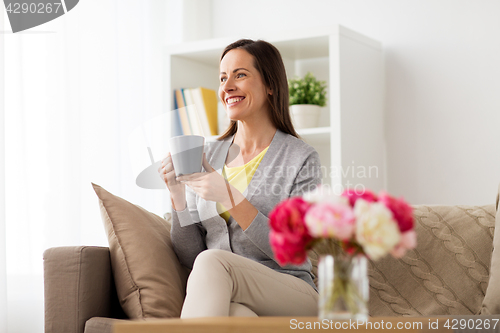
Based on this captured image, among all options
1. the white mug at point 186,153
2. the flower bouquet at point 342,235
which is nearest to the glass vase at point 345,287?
the flower bouquet at point 342,235

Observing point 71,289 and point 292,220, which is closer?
point 292,220

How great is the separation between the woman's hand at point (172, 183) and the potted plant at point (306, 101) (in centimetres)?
106

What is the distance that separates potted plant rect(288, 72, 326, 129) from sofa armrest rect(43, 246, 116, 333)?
4.34 feet

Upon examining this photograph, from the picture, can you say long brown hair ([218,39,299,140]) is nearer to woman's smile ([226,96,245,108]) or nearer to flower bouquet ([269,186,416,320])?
woman's smile ([226,96,245,108])

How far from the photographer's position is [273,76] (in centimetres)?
171

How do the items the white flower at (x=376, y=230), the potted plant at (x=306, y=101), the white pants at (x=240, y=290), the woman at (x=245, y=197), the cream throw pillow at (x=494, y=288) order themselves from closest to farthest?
the white flower at (x=376, y=230) → the white pants at (x=240, y=290) → the woman at (x=245, y=197) → the cream throw pillow at (x=494, y=288) → the potted plant at (x=306, y=101)

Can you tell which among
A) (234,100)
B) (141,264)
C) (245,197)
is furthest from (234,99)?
(141,264)

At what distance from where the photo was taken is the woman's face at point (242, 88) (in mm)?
1674

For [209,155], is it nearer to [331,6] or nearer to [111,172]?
[111,172]

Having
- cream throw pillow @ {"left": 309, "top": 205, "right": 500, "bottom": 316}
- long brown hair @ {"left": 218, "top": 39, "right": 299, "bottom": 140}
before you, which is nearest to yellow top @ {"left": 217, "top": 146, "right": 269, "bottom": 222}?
long brown hair @ {"left": 218, "top": 39, "right": 299, "bottom": 140}

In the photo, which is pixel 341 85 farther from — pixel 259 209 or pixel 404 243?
pixel 404 243

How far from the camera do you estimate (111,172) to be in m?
2.50

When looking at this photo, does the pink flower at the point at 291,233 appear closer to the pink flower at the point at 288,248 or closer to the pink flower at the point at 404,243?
the pink flower at the point at 288,248

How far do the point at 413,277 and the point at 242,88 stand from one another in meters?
0.83
